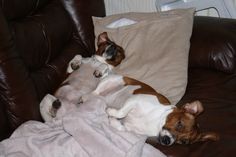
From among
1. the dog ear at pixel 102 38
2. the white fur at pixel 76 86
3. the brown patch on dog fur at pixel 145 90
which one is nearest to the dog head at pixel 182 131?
the brown patch on dog fur at pixel 145 90

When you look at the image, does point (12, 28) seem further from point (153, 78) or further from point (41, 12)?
point (153, 78)

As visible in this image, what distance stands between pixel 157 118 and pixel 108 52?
1.88 feet

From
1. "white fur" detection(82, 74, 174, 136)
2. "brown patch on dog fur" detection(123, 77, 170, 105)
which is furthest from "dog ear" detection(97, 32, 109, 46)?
"white fur" detection(82, 74, 174, 136)

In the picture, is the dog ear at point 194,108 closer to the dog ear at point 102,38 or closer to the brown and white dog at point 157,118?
the brown and white dog at point 157,118

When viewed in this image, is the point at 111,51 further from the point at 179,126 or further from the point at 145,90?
the point at 179,126

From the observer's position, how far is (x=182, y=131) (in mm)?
1715

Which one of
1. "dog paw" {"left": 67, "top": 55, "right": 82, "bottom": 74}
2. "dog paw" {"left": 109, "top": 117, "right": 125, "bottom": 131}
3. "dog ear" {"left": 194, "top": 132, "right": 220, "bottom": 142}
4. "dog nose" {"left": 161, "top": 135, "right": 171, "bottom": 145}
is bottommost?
"dog ear" {"left": 194, "top": 132, "right": 220, "bottom": 142}

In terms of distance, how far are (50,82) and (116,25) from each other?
0.56m

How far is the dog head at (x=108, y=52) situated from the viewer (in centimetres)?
220

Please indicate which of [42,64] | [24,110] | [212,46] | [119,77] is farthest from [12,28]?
[212,46]

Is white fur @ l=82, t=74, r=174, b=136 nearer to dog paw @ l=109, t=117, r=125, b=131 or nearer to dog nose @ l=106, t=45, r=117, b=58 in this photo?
dog paw @ l=109, t=117, r=125, b=131

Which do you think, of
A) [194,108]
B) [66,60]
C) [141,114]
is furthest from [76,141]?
[66,60]

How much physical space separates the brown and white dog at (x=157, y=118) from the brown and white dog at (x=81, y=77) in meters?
0.10

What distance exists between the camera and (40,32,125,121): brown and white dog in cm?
191
